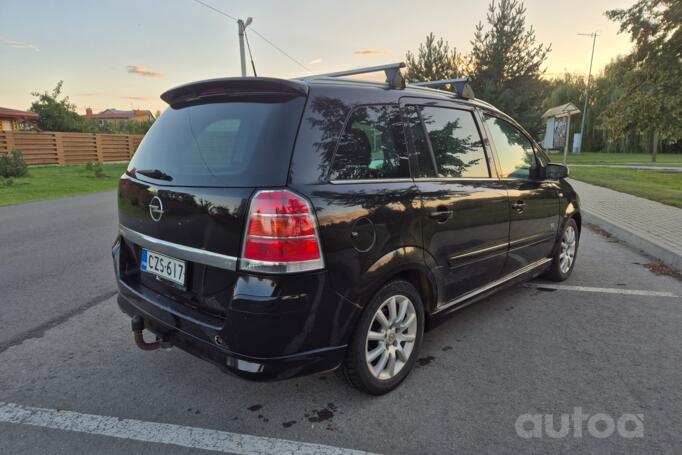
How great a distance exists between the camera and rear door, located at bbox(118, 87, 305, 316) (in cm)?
215

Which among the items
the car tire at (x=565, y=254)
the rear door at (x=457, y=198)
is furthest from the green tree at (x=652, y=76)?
the rear door at (x=457, y=198)

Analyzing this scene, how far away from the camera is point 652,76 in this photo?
11.0m

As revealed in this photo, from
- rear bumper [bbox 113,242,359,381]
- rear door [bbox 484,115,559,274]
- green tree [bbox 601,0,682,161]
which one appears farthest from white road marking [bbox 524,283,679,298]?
green tree [bbox 601,0,682,161]

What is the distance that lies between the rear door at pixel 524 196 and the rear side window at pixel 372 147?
1228 millimetres

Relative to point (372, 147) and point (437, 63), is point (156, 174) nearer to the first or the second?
point (372, 147)

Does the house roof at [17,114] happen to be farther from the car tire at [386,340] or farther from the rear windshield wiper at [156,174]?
the car tire at [386,340]

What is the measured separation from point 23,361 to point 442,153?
127 inches

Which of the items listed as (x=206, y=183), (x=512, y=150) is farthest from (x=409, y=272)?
(x=512, y=150)

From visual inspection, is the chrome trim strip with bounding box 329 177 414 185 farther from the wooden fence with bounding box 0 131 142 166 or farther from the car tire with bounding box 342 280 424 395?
the wooden fence with bounding box 0 131 142 166

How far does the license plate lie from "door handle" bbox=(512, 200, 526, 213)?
2621 mm

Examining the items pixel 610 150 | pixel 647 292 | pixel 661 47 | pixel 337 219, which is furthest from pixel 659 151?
pixel 337 219

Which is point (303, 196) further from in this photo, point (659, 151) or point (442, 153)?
point (659, 151)

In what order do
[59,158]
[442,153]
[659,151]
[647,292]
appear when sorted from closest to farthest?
1. [442,153]
2. [647,292]
3. [59,158]
4. [659,151]

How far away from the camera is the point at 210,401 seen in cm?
260
